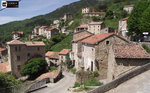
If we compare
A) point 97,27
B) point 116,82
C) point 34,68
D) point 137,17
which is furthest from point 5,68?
point 97,27

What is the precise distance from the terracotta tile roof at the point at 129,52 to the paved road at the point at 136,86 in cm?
558

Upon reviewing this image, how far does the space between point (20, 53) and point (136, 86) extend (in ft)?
111

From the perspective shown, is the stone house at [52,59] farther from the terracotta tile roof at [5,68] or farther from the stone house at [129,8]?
the stone house at [129,8]

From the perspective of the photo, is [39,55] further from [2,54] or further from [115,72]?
[2,54]

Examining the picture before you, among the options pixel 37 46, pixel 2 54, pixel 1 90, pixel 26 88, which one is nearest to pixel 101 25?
pixel 37 46

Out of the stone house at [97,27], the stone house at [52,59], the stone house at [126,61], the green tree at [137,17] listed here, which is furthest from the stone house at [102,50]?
the stone house at [97,27]

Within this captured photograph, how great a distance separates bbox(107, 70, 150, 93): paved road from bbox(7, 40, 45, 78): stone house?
107ft

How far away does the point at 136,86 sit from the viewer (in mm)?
7328

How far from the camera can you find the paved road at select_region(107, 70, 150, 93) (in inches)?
272

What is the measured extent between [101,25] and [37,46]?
27482 millimetres

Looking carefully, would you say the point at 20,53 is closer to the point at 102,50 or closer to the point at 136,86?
the point at 102,50

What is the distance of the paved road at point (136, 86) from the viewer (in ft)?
22.7

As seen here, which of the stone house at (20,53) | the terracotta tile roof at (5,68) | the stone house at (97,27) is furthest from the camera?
the stone house at (97,27)

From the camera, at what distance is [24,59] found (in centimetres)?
3716
